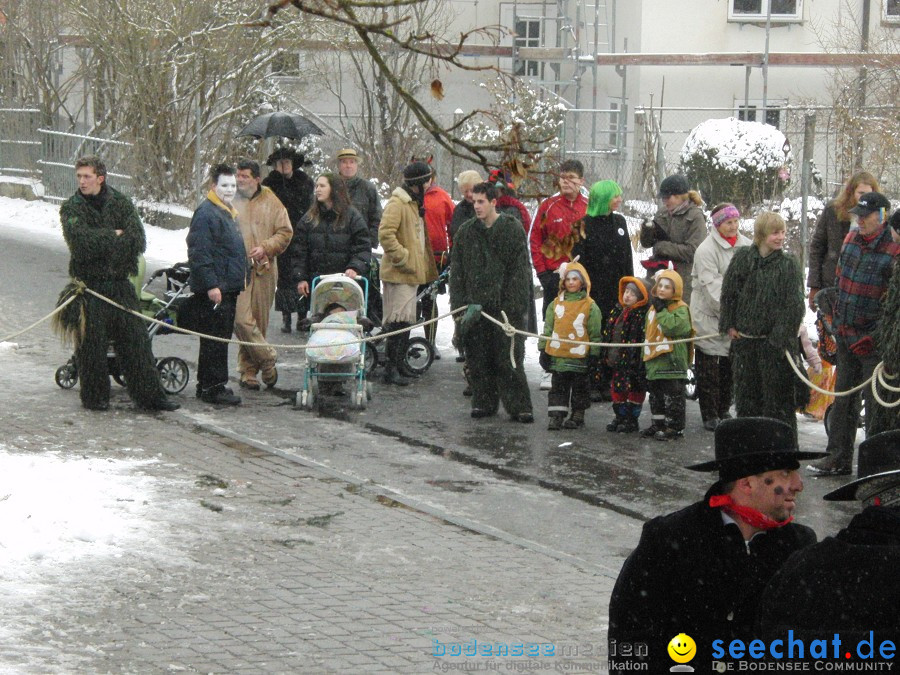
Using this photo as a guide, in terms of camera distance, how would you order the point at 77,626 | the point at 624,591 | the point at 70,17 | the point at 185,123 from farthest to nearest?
the point at 70,17, the point at 185,123, the point at 77,626, the point at 624,591

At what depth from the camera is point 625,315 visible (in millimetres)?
10883

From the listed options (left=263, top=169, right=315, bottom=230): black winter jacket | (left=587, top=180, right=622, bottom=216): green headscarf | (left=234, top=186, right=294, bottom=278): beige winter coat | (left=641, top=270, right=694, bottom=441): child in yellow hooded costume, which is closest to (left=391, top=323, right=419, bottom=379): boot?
(left=234, top=186, right=294, bottom=278): beige winter coat

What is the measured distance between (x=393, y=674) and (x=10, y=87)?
76.9 feet

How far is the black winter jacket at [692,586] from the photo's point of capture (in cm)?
384

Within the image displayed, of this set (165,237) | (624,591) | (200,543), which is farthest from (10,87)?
(624,591)

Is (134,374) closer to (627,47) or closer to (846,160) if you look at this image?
(846,160)

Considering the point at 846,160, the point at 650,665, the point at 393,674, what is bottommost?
the point at 393,674

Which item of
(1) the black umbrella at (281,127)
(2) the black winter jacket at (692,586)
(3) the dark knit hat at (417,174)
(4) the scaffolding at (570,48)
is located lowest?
(2) the black winter jacket at (692,586)

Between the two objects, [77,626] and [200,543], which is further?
[200,543]

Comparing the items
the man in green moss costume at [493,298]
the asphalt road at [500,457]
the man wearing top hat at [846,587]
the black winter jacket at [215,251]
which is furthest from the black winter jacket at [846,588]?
the black winter jacket at [215,251]

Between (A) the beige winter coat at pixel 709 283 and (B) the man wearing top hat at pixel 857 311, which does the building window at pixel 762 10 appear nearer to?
(A) the beige winter coat at pixel 709 283

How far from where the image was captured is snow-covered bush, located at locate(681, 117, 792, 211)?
19594 millimetres

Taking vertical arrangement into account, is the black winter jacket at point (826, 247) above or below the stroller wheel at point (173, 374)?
above

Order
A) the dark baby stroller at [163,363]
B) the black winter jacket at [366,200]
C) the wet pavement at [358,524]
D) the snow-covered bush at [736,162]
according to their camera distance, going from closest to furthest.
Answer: the wet pavement at [358,524], the dark baby stroller at [163,363], the black winter jacket at [366,200], the snow-covered bush at [736,162]
